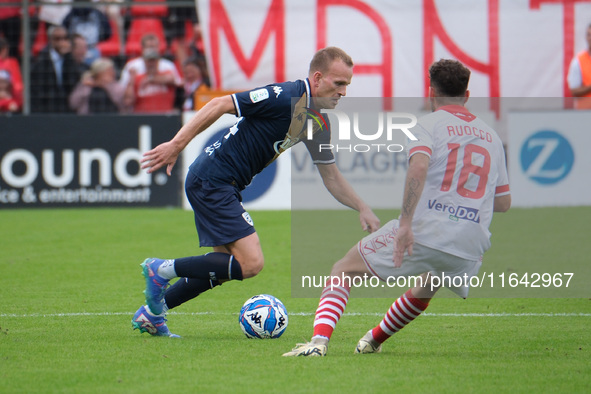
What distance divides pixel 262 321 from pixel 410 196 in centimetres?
162

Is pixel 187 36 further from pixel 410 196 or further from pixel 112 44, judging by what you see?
pixel 410 196

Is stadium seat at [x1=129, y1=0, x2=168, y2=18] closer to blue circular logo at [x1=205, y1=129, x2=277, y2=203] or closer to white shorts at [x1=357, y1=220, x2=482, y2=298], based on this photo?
blue circular logo at [x1=205, y1=129, x2=277, y2=203]

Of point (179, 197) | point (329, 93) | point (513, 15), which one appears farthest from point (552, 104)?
point (329, 93)

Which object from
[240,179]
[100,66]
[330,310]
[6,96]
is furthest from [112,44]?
[330,310]

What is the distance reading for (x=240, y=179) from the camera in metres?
5.95

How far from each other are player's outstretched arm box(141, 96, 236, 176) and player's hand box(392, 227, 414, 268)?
4.39 ft

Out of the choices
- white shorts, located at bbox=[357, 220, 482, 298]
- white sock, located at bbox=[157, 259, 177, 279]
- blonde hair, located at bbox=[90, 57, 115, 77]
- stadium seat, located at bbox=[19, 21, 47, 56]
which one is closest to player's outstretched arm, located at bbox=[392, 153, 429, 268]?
white shorts, located at bbox=[357, 220, 482, 298]

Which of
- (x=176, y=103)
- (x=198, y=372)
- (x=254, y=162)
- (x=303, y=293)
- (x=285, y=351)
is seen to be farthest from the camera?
(x=176, y=103)

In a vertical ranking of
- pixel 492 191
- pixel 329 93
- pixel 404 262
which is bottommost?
pixel 404 262

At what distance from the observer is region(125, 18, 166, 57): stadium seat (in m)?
16.5

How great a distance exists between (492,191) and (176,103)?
11.1 meters

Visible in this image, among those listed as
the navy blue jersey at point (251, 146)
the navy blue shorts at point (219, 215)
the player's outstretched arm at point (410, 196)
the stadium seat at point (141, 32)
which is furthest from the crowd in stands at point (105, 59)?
the player's outstretched arm at point (410, 196)

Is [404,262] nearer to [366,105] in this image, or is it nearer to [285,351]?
[285,351]

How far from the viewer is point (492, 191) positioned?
16.9ft
